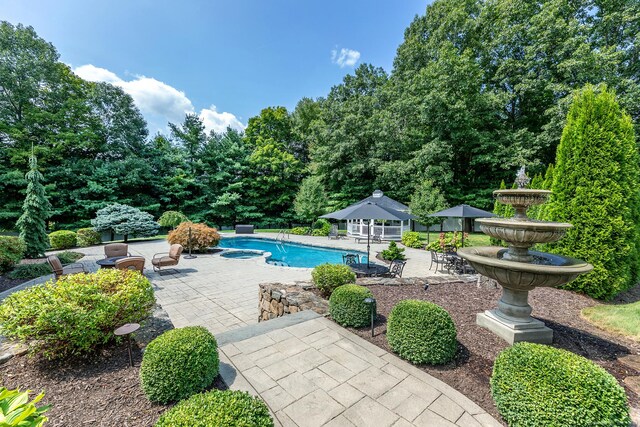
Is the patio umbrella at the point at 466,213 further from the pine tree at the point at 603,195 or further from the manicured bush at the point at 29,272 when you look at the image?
the manicured bush at the point at 29,272

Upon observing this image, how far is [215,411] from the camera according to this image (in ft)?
5.49

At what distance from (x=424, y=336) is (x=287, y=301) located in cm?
257

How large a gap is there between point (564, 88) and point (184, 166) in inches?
1181

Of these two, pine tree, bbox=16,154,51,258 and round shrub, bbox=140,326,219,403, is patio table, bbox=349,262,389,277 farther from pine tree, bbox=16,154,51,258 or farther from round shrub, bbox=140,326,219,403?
pine tree, bbox=16,154,51,258

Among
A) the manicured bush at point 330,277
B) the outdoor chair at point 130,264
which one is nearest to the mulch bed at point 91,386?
the manicured bush at point 330,277

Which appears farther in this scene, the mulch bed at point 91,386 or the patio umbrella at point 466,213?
the patio umbrella at point 466,213

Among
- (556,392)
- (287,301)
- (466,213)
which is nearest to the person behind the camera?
(556,392)

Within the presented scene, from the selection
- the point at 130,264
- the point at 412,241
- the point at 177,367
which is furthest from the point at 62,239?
the point at 412,241

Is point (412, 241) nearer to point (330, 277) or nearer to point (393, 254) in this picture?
point (393, 254)

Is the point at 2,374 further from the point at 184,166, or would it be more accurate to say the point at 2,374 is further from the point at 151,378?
the point at 184,166

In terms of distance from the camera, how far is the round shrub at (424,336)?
9.46 ft

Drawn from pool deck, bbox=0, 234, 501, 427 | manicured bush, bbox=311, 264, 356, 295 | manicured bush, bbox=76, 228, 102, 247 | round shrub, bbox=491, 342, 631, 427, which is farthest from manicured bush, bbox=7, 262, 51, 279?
round shrub, bbox=491, 342, 631, 427

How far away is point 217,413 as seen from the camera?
1.65 m

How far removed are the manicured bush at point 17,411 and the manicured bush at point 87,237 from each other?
17.4 metres
